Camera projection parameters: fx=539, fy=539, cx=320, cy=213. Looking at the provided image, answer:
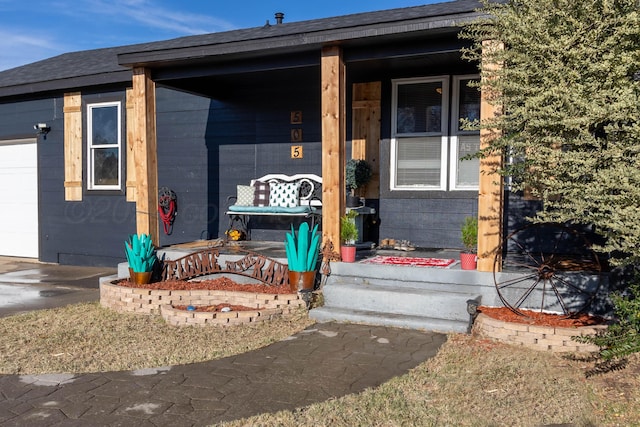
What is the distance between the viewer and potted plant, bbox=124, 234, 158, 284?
21.3 ft

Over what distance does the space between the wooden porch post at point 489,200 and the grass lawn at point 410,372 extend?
38.6 inches

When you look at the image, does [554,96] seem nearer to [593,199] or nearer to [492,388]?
[593,199]

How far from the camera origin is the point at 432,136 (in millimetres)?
7582

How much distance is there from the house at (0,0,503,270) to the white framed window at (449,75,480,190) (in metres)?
0.02

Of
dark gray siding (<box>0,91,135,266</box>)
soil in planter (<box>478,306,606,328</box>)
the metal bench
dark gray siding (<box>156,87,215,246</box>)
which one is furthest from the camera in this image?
dark gray siding (<box>0,91,135,266</box>)

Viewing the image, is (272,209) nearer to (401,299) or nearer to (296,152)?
(296,152)

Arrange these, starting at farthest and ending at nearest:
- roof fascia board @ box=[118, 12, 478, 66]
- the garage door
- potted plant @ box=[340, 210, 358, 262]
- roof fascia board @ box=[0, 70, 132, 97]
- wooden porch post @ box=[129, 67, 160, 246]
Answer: the garage door, roof fascia board @ box=[0, 70, 132, 97], wooden porch post @ box=[129, 67, 160, 246], potted plant @ box=[340, 210, 358, 262], roof fascia board @ box=[118, 12, 478, 66]

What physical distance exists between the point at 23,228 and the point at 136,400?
8.86 meters

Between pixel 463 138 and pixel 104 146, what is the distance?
20.4 feet

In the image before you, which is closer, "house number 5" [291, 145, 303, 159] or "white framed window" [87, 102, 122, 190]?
"house number 5" [291, 145, 303, 159]

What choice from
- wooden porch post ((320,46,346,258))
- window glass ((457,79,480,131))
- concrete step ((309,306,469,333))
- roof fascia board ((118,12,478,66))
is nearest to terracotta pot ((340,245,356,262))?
wooden porch post ((320,46,346,258))

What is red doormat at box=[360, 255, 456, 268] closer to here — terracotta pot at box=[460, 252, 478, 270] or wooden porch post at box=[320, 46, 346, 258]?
terracotta pot at box=[460, 252, 478, 270]

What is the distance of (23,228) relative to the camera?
1086 centimetres

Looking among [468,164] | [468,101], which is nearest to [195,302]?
[468,164]
